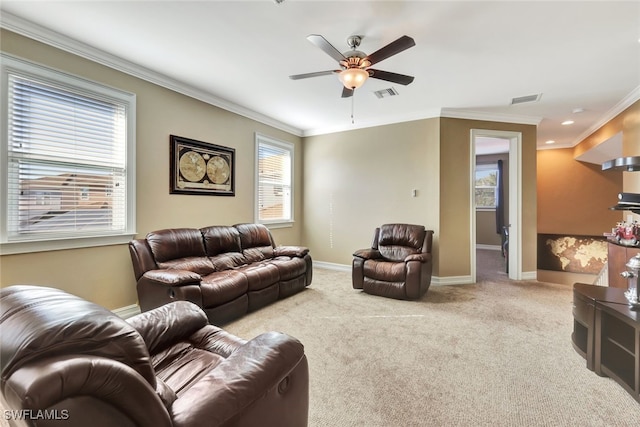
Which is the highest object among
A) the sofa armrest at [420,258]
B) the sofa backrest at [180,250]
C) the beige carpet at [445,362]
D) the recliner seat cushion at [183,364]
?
the sofa backrest at [180,250]

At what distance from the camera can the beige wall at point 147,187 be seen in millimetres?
2527

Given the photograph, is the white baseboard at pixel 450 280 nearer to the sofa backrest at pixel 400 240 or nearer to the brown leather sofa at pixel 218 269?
the sofa backrest at pixel 400 240

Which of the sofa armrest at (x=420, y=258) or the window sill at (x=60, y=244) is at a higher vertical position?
the window sill at (x=60, y=244)

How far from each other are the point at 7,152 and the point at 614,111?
7.43 m

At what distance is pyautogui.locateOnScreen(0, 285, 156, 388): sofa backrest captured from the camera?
69 cm

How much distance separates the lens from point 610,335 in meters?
2.05

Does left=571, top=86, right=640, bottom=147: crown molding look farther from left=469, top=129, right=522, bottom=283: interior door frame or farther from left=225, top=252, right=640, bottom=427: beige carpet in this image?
A: left=225, top=252, right=640, bottom=427: beige carpet

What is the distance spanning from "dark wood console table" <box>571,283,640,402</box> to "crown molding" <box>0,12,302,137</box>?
462 cm

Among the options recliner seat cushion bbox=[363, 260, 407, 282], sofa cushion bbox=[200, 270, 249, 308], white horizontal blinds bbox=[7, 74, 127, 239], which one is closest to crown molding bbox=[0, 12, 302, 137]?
white horizontal blinds bbox=[7, 74, 127, 239]

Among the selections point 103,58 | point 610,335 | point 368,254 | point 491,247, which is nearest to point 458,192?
point 368,254

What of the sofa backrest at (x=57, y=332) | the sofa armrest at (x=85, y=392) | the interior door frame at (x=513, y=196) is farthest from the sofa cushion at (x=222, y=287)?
the interior door frame at (x=513, y=196)

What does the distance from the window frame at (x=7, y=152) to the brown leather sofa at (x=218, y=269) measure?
13.2 inches

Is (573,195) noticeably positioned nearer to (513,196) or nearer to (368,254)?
(513,196)

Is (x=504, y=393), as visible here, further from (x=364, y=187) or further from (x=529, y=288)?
(x=364, y=187)
